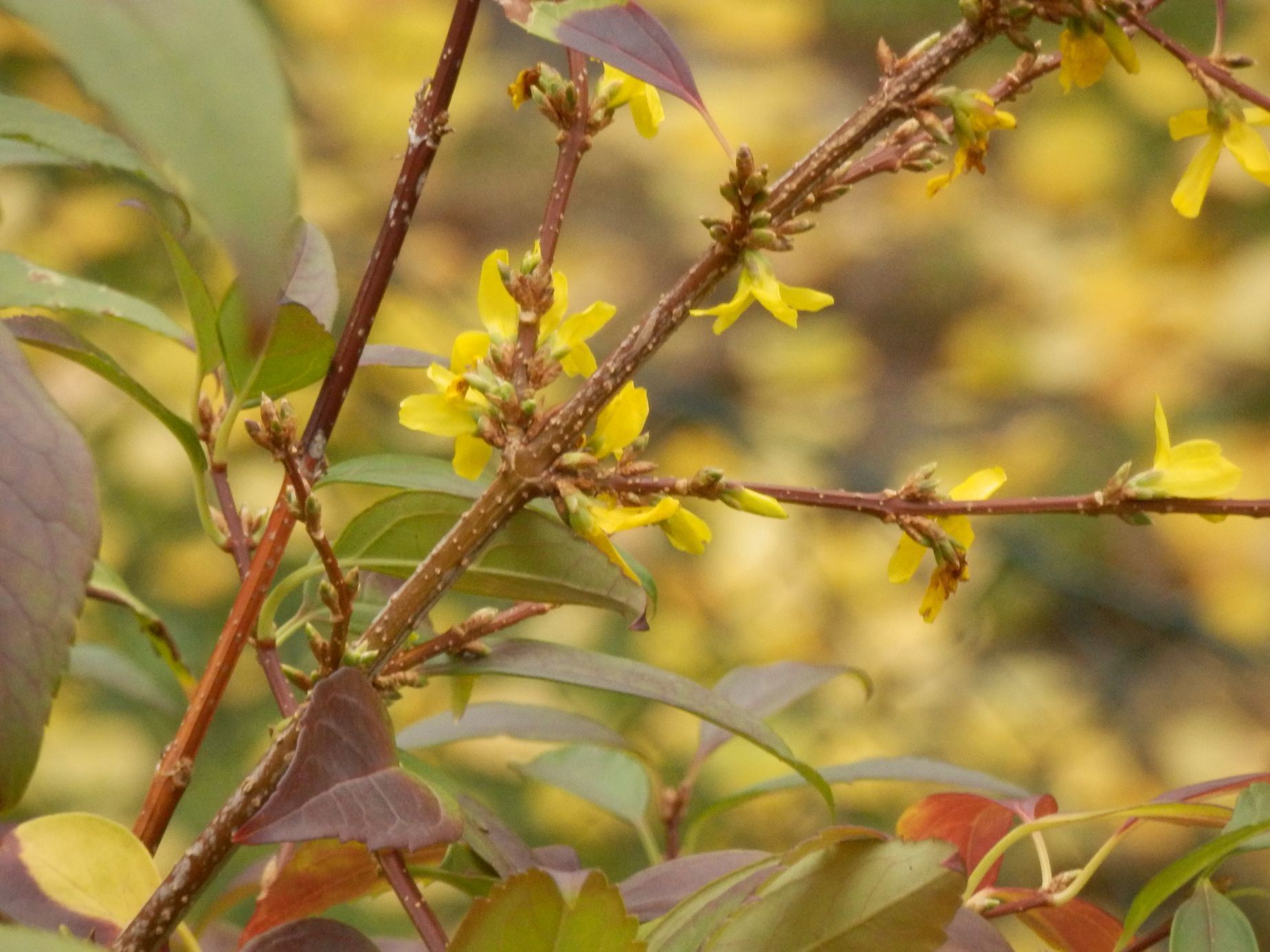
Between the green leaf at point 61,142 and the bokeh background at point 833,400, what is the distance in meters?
0.34

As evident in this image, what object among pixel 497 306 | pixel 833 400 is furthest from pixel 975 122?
pixel 833 400

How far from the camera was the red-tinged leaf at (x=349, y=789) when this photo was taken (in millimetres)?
285

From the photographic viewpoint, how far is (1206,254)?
205 centimetres

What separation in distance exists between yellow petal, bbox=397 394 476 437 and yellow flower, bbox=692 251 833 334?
0.07m

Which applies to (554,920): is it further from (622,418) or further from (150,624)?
(150,624)

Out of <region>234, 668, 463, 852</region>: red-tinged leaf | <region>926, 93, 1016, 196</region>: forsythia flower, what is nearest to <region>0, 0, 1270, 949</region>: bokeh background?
<region>234, 668, 463, 852</region>: red-tinged leaf

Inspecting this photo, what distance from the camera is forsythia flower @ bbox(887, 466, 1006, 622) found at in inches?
13.8

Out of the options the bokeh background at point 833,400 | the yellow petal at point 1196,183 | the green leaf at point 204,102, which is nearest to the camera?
the green leaf at point 204,102

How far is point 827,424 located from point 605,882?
171 cm

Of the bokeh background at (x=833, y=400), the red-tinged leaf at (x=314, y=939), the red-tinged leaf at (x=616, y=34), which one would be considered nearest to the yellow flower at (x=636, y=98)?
the red-tinged leaf at (x=616, y=34)

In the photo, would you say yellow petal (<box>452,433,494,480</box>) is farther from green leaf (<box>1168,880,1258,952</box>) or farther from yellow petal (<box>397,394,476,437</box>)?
green leaf (<box>1168,880,1258,952</box>)

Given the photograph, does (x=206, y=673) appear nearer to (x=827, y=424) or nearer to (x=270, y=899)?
(x=270, y=899)

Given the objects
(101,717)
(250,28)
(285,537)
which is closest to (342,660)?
(285,537)

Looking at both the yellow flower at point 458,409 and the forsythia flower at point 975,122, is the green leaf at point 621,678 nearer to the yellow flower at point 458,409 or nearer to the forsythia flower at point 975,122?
the yellow flower at point 458,409
